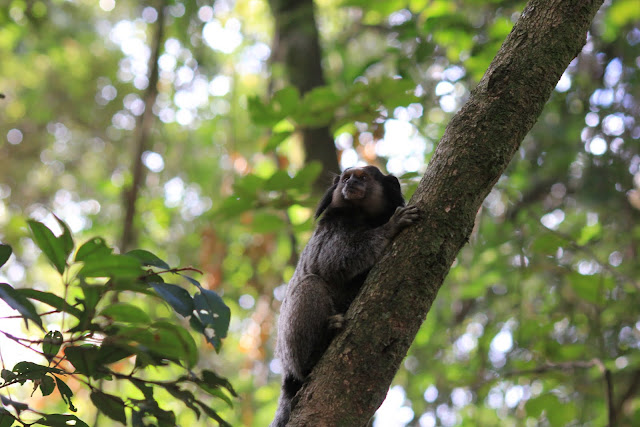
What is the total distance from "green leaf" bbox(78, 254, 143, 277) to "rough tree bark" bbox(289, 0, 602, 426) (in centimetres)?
114

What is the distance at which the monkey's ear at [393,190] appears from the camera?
5.08 metres

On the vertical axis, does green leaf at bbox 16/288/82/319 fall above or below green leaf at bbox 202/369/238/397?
above

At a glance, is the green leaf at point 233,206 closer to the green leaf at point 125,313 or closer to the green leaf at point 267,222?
the green leaf at point 267,222

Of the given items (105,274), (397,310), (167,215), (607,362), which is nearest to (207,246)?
(167,215)

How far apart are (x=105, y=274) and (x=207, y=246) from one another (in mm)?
6332

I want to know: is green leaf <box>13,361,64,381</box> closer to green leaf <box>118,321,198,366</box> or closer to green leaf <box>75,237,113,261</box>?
green leaf <box>118,321,198,366</box>

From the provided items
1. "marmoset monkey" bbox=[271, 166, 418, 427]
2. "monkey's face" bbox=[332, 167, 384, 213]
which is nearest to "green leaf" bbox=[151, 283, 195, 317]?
"marmoset monkey" bbox=[271, 166, 418, 427]

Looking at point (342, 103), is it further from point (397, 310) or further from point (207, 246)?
point (207, 246)

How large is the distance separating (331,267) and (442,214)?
5.03ft

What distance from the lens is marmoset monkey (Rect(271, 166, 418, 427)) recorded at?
13.5 feet

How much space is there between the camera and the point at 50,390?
2.45 meters

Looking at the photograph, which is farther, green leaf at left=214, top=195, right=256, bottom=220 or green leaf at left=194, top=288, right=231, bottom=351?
green leaf at left=214, top=195, right=256, bottom=220

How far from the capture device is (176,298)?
229cm

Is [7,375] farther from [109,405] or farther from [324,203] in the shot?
[324,203]
